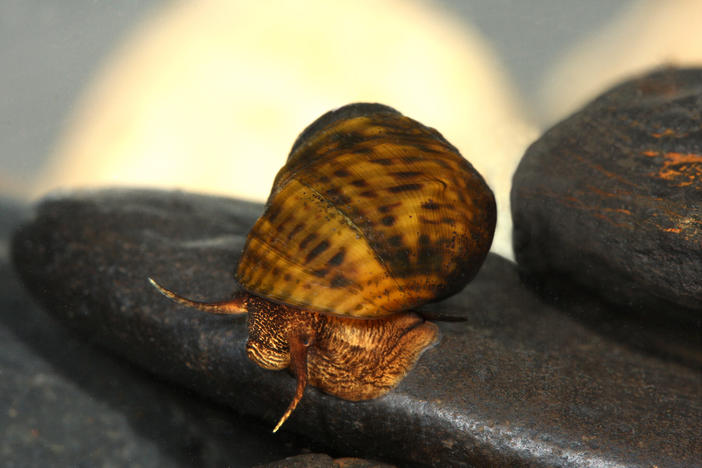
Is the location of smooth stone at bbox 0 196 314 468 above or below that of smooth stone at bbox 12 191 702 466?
below

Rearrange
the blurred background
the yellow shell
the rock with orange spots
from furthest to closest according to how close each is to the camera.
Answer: the blurred background, the rock with orange spots, the yellow shell

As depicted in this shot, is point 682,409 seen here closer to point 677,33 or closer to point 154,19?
point 677,33

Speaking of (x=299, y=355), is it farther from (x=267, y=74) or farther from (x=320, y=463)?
(x=267, y=74)

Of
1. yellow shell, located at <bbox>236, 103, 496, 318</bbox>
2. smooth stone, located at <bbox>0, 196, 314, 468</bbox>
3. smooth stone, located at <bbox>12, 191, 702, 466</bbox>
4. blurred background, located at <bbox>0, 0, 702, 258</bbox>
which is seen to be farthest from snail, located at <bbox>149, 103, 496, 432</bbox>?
blurred background, located at <bbox>0, 0, 702, 258</bbox>

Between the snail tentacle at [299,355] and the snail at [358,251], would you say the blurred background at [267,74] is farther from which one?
the snail tentacle at [299,355]

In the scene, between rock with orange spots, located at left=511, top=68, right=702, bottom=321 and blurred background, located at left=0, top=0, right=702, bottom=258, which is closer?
rock with orange spots, located at left=511, top=68, right=702, bottom=321

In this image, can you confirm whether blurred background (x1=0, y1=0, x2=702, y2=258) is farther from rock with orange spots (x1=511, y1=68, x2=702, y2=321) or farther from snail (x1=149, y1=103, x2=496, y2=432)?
A: snail (x1=149, y1=103, x2=496, y2=432)

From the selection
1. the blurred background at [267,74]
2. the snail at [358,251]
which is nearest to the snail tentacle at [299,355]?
the snail at [358,251]
